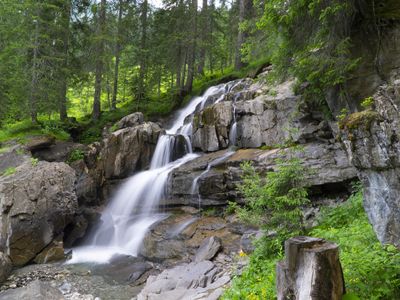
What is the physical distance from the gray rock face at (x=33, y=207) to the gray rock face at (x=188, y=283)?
522cm

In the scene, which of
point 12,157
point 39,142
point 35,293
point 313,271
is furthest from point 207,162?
point 313,271

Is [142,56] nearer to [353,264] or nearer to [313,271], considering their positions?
[353,264]

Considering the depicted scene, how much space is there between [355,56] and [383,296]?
622cm

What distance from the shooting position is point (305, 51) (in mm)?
8094

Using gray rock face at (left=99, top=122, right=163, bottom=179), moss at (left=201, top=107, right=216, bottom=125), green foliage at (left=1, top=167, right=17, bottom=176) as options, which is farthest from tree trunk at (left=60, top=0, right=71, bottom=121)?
moss at (left=201, top=107, right=216, bottom=125)

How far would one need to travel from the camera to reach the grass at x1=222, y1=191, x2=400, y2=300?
3.90 metres

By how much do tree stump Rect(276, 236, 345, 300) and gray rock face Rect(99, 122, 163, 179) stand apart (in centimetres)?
1262

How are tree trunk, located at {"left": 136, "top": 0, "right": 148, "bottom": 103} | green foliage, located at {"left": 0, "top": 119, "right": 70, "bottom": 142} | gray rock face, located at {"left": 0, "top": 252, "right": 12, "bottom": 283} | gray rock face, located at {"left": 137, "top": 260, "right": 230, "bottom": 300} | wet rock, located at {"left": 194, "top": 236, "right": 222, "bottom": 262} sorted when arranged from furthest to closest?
tree trunk, located at {"left": 136, "top": 0, "right": 148, "bottom": 103}
green foliage, located at {"left": 0, "top": 119, "right": 70, "bottom": 142}
gray rock face, located at {"left": 0, "top": 252, "right": 12, "bottom": 283}
wet rock, located at {"left": 194, "top": 236, "right": 222, "bottom": 262}
gray rock face, located at {"left": 137, "top": 260, "right": 230, "bottom": 300}

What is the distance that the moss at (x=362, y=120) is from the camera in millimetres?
3950

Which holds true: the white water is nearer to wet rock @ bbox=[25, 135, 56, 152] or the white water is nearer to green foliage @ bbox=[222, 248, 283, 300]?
green foliage @ bbox=[222, 248, 283, 300]

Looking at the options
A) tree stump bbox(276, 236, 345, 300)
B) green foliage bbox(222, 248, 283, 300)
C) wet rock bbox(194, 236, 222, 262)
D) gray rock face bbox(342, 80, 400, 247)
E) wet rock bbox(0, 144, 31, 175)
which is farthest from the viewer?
wet rock bbox(0, 144, 31, 175)

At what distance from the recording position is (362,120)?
4031 mm

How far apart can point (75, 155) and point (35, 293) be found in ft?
32.1

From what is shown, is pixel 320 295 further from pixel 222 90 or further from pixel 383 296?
pixel 222 90
